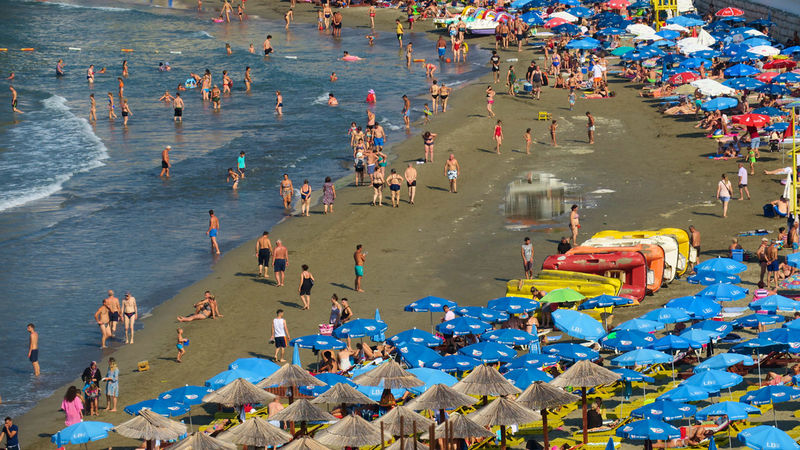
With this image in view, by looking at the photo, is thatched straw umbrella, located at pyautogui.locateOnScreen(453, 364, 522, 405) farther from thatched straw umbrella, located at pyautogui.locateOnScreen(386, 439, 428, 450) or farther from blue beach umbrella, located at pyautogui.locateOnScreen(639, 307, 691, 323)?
blue beach umbrella, located at pyautogui.locateOnScreen(639, 307, 691, 323)

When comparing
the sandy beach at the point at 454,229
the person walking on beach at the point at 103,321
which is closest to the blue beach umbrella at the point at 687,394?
the sandy beach at the point at 454,229

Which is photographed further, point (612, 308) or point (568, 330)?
point (612, 308)

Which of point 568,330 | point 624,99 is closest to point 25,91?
point 624,99

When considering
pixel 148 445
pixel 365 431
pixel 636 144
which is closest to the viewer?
pixel 365 431

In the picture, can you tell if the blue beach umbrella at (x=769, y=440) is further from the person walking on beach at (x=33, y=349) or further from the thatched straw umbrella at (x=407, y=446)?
the person walking on beach at (x=33, y=349)

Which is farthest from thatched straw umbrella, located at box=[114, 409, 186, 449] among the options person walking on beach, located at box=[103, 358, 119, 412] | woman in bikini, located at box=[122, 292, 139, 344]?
woman in bikini, located at box=[122, 292, 139, 344]

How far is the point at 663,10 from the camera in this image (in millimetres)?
60750

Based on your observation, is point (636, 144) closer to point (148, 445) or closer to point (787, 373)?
point (787, 373)

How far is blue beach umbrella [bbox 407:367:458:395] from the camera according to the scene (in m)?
20.2

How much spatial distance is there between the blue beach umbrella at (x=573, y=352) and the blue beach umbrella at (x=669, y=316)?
179 cm

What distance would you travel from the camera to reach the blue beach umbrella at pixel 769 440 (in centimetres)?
1606

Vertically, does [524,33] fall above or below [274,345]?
above

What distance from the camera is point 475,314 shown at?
2477 cm

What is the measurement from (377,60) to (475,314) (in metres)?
38.7
